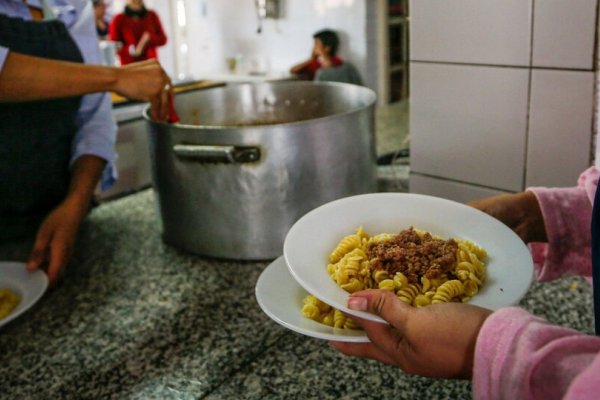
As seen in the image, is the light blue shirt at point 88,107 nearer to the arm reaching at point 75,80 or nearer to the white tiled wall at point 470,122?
the arm reaching at point 75,80

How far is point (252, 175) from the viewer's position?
816mm

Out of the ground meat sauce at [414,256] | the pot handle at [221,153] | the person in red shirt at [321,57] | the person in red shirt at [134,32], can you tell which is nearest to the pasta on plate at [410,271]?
the ground meat sauce at [414,256]

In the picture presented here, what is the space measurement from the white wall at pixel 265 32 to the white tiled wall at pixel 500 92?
365cm

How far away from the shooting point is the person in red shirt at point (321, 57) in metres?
4.42

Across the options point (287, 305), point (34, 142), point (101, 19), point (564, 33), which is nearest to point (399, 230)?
point (287, 305)

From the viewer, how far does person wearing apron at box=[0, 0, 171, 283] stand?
0.86 metres

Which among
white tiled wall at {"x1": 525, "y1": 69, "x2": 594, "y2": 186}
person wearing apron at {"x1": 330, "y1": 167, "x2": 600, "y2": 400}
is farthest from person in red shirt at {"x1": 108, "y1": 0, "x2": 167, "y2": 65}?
person wearing apron at {"x1": 330, "y1": 167, "x2": 600, "y2": 400}

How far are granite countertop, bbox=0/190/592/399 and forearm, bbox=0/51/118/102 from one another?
0.28 metres

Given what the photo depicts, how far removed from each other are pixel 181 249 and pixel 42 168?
277 millimetres

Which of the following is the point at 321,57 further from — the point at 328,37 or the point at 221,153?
the point at 221,153

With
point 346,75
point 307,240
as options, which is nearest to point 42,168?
point 307,240

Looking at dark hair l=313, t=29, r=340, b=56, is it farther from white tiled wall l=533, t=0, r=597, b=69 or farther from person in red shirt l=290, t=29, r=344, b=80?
white tiled wall l=533, t=0, r=597, b=69

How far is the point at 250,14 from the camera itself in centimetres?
507

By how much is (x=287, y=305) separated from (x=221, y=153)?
285 millimetres
